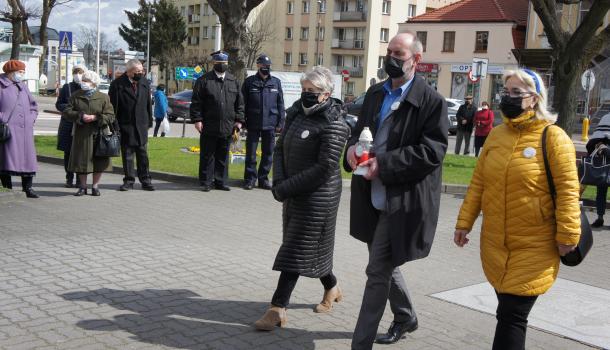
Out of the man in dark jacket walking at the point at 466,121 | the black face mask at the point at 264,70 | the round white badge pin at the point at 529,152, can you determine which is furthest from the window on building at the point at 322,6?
the round white badge pin at the point at 529,152

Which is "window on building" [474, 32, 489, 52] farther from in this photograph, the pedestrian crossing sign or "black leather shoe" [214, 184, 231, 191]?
"black leather shoe" [214, 184, 231, 191]

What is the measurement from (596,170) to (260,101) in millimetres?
5318

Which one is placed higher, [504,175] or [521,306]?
[504,175]

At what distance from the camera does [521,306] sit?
400cm

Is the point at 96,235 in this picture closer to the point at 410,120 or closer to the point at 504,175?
the point at 410,120

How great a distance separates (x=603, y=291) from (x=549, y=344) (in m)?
1.91

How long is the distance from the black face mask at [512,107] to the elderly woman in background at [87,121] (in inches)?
289

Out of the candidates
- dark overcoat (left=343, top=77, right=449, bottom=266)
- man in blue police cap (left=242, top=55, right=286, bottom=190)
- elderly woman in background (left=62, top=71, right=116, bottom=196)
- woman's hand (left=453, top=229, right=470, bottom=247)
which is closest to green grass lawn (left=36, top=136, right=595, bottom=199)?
man in blue police cap (left=242, top=55, right=286, bottom=190)

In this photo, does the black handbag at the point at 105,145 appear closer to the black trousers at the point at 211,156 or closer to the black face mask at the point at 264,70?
the black trousers at the point at 211,156

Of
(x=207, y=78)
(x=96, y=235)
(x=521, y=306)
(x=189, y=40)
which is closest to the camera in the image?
(x=521, y=306)

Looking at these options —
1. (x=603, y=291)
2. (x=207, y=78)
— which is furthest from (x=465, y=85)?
(x=603, y=291)

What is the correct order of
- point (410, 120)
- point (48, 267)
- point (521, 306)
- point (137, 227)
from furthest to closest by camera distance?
point (137, 227), point (48, 267), point (410, 120), point (521, 306)

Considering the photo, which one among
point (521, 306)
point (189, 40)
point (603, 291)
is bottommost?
point (603, 291)

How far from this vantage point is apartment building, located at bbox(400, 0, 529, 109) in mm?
54031
